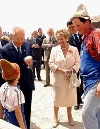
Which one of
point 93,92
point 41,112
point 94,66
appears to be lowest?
point 41,112

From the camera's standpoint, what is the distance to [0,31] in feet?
17.9

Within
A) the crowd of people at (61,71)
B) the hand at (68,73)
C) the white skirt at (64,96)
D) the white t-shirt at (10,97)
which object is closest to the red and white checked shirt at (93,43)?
the crowd of people at (61,71)

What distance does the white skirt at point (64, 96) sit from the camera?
451 centimetres

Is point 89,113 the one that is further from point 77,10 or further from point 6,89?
point 77,10

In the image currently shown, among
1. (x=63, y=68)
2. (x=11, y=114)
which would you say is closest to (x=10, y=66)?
(x=11, y=114)

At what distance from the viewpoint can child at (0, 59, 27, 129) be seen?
2889 millimetres

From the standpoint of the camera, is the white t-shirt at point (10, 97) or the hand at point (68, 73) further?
the hand at point (68, 73)

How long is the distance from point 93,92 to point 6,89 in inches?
43.5

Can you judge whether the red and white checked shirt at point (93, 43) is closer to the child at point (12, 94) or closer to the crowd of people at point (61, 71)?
the crowd of people at point (61, 71)

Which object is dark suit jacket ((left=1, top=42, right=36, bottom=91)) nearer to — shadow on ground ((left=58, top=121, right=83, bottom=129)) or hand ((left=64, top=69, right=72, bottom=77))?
hand ((left=64, top=69, right=72, bottom=77))

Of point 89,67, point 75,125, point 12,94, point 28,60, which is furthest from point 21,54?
point 75,125

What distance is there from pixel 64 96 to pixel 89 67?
5.26 feet

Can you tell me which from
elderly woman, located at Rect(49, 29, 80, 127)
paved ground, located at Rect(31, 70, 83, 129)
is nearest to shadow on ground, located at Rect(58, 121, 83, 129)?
paved ground, located at Rect(31, 70, 83, 129)

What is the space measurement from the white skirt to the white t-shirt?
160cm
